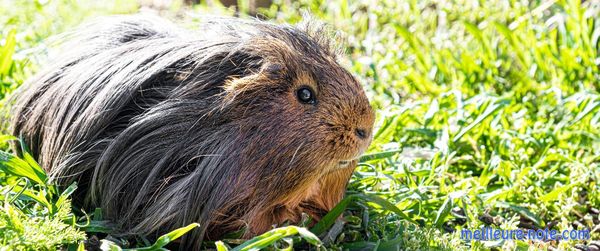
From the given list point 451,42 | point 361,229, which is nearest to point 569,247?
point 361,229

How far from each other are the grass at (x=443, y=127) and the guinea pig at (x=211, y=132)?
12 centimetres

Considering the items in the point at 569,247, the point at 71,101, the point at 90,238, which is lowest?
the point at 569,247

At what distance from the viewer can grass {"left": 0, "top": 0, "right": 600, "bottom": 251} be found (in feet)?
10.2

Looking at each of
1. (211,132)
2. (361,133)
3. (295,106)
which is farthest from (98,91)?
(361,133)

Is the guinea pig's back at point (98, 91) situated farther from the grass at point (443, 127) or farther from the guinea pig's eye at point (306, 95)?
the guinea pig's eye at point (306, 95)

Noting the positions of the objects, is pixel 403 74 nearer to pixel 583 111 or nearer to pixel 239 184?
pixel 583 111

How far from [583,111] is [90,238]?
2.61 meters

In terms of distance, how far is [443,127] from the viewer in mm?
4363

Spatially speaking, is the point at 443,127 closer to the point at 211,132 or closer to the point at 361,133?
the point at 361,133

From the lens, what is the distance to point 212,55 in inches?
116

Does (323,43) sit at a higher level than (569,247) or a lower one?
higher

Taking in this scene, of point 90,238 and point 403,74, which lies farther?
point 403,74

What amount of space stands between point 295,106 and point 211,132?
11.9 inches

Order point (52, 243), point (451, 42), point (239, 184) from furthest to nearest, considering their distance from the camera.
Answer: point (451, 42) < point (239, 184) < point (52, 243)
